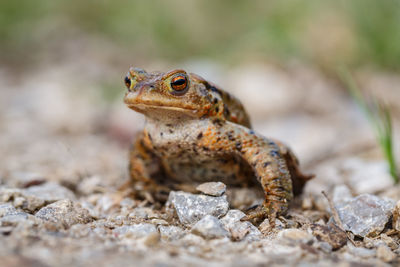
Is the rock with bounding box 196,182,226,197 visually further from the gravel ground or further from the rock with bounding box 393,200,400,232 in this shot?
the rock with bounding box 393,200,400,232

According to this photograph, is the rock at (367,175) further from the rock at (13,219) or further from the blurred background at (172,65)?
the rock at (13,219)

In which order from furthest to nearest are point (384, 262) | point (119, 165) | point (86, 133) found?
point (86, 133), point (119, 165), point (384, 262)

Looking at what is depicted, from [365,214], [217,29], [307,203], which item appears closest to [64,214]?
[307,203]

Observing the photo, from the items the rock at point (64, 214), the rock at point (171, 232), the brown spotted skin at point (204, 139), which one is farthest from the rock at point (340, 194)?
the rock at point (64, 214)

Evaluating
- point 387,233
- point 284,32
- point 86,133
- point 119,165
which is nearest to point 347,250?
point 387,233

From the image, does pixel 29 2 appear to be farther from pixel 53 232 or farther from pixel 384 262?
pixel 384 262

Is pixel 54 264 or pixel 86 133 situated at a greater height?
pixel 86 133

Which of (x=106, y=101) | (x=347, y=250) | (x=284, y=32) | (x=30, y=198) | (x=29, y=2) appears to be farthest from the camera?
(x=29, y=2)

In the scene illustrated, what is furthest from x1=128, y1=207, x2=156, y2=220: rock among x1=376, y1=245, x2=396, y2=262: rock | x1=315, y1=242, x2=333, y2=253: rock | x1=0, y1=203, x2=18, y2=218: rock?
x1=376, y1=245, x2=396, y2=262: rock
